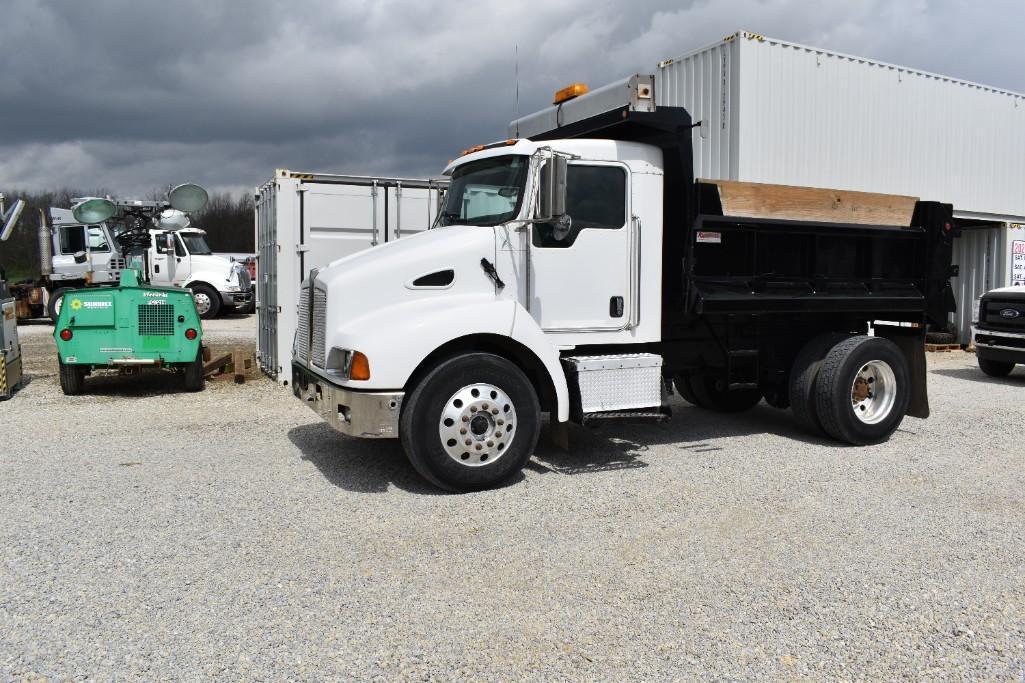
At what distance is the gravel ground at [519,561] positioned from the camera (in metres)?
3.36

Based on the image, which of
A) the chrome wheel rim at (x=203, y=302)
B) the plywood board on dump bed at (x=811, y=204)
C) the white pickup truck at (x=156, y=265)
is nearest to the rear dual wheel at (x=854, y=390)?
the plywood board on dump bed at (x=811, y=204)

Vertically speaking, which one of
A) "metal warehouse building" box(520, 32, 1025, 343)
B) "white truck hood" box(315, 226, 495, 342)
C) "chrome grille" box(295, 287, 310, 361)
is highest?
"metal warehouse building" box(520, 32, 1025, 343)

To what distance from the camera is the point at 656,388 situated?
21.2ft

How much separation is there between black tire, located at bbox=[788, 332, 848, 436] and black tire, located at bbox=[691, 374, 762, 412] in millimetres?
1298

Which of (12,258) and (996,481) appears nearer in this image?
(996,481)

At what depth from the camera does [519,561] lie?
4.44 meters

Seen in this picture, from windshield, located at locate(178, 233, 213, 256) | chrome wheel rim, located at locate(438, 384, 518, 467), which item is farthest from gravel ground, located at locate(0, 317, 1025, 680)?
windshield, located at locate(178, 233, 213, 256)

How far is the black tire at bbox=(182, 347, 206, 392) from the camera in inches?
408

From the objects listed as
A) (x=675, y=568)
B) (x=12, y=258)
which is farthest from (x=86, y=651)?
(x=12, y=258)

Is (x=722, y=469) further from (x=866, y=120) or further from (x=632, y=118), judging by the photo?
(x=866, y=120)

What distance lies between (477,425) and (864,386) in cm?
400

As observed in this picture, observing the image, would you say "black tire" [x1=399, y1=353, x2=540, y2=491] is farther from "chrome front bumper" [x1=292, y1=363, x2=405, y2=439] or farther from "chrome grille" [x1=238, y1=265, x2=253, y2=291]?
"chrome grille" [x1=238, y1=265, x2=253, y2=291]

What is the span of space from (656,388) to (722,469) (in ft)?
2.80

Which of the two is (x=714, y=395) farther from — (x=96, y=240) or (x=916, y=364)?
(x=96, y=240)
